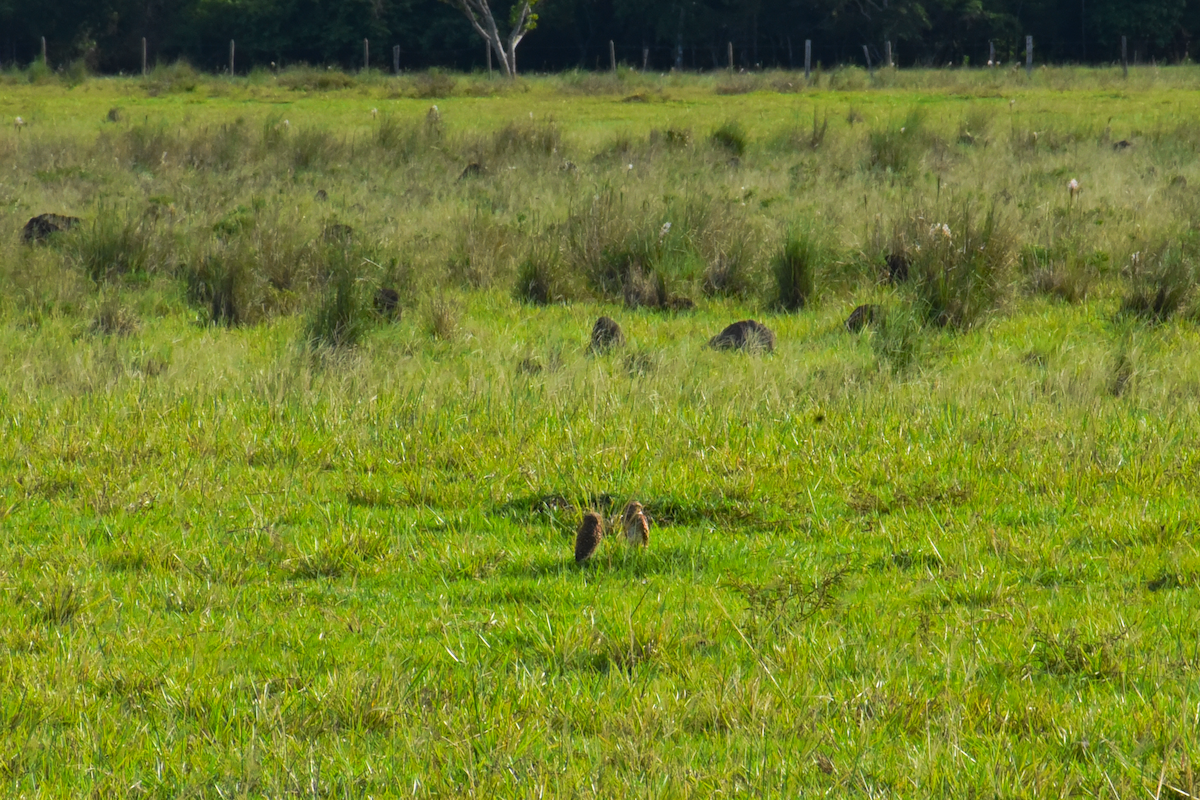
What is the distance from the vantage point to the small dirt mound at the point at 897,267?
9.98 metres

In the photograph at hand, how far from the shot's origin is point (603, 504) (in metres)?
4.73

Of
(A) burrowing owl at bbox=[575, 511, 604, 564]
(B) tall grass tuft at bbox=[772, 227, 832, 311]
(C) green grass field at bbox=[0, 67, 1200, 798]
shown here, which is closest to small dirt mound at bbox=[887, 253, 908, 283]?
(C) green grass field at bbox=[0, 67, 1200, 798]

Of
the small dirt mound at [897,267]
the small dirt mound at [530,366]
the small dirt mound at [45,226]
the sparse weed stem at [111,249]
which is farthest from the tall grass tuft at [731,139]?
the small dirt mound at [530,366]

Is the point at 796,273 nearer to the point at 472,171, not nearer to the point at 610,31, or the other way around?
the point at 472,171

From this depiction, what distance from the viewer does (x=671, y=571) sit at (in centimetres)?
409

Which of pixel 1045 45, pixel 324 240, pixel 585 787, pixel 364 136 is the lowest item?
pixel 585 787

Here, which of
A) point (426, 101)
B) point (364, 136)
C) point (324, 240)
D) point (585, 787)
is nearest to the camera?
point (585, 787)

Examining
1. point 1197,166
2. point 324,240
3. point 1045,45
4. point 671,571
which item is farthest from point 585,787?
point 1045,45

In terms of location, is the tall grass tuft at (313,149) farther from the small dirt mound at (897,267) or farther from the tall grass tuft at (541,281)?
the small dirt mound at (897,267)

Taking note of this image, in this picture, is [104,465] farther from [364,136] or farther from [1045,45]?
[1045,45]

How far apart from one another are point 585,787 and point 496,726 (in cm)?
36

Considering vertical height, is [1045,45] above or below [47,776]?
above

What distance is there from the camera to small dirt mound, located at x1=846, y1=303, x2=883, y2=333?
26.8 ft

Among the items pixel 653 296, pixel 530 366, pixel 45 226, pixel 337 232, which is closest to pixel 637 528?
pixel 530 366
